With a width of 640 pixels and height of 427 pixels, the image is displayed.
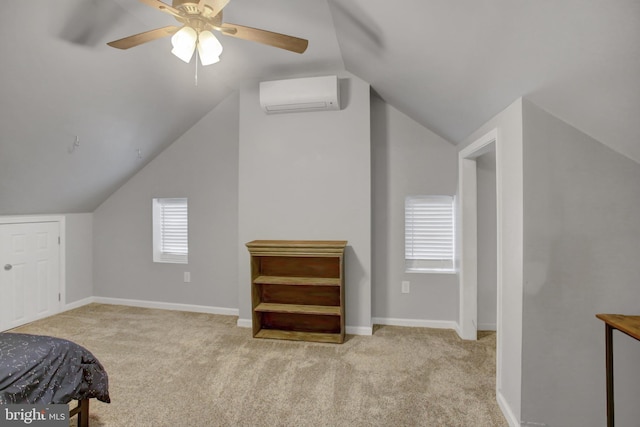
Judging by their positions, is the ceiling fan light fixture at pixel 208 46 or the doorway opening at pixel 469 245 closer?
the ceiling fan light fixture at pixel 208 46

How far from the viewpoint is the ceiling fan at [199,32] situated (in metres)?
1.63

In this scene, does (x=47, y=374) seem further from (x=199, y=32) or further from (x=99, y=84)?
(x=99, y=84)

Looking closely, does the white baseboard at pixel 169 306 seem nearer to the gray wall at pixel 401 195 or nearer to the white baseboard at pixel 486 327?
the gray wall at pixel 401 195

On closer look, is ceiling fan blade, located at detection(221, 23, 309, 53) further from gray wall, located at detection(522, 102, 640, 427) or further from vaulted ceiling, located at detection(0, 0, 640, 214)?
gray wall, located at detection(522, 102, 640, 427)

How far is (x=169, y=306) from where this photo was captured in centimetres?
413

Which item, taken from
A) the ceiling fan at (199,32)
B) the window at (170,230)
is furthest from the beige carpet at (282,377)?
the ceiling fan at (199,32)

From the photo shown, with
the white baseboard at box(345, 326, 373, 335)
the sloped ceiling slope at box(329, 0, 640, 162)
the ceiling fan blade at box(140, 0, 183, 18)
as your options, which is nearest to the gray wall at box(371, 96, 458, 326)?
the white baseboard at box(345, 326, 373, 335)

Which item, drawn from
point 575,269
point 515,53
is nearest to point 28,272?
point 515,53

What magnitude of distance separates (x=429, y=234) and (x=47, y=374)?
330 centimetres

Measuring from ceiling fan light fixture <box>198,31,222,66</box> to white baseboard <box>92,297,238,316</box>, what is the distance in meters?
2.95

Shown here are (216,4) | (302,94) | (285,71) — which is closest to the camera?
(216,4)

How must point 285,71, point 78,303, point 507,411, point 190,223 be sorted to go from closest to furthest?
point 507,411 → point 285,71 → point 190,223 → point 78,303

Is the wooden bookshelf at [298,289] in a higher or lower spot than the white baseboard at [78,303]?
higher

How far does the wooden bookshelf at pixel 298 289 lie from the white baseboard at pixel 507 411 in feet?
4.48
